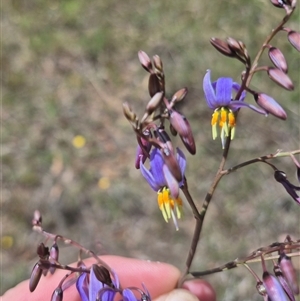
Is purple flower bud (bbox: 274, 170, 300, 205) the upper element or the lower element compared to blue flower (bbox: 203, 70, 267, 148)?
lower

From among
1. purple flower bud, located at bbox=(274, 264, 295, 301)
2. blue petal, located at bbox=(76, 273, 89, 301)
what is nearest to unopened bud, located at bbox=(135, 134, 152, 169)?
blue petal, located at bbox=(76, 273, 89, 301)

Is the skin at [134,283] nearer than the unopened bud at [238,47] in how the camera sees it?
No

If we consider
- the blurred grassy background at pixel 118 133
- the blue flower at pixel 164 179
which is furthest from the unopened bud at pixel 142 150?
the blurred grassy background at pixel 118 133

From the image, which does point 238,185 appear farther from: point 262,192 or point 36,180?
point 36,180

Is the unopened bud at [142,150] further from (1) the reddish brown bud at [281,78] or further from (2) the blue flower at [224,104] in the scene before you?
(1) the reddish brown bud at [281,78]

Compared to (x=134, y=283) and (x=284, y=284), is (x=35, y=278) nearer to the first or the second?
(x=284, y=284)

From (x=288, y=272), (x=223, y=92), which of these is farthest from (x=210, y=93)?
(x=288, y=272)

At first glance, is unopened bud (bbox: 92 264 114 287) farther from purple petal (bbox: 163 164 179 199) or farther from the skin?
the skin
